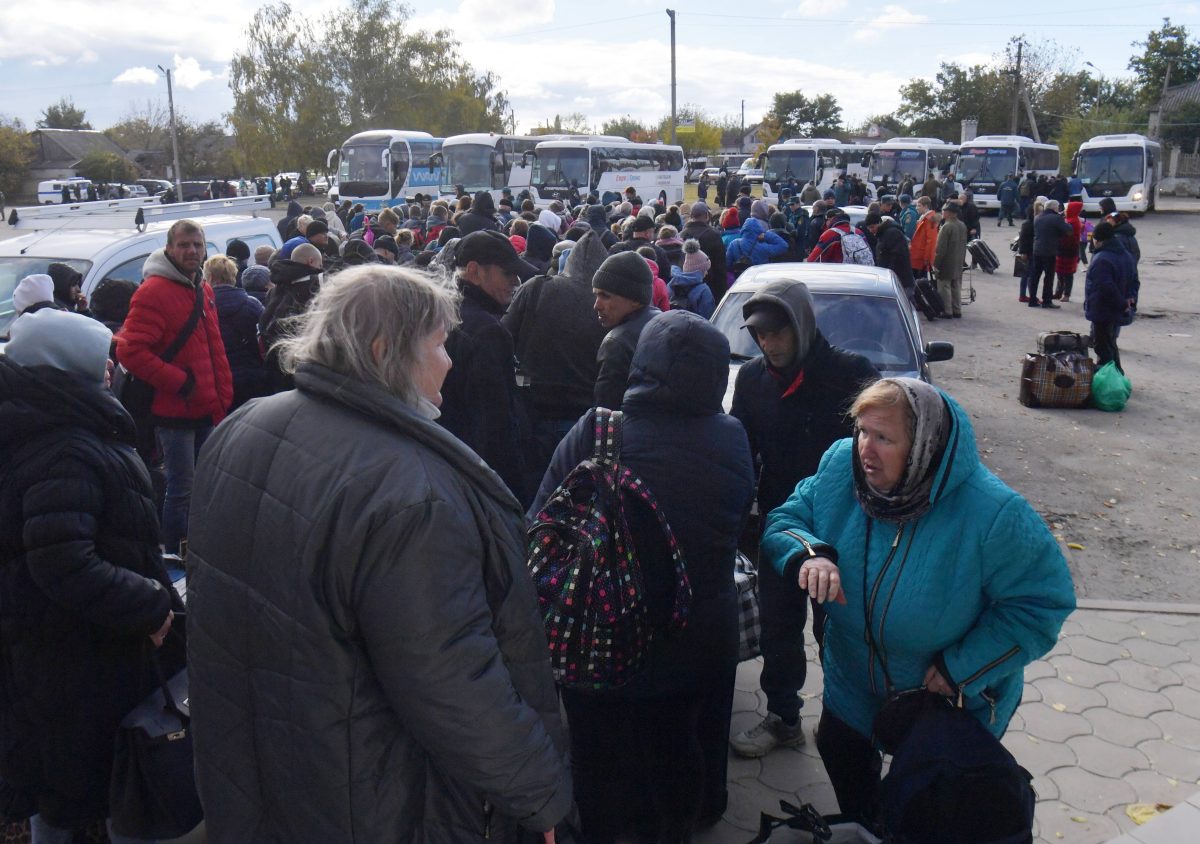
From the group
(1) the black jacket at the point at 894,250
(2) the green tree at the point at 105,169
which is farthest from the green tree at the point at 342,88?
(1) the black jacket at the point at 894,250

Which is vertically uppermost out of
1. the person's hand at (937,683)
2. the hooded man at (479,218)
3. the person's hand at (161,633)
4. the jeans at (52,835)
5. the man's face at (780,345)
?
the hooded man at (479,218)

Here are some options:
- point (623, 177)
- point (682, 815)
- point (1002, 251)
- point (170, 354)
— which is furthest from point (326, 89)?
point (682, 815)

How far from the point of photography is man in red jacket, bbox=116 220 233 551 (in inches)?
201

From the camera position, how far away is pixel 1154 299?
16547 millimetres

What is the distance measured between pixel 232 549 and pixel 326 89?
187 feet

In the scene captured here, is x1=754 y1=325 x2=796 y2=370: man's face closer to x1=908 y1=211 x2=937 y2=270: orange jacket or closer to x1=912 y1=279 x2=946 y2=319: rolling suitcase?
x1=912 y1=279 x2=946 y2=319: rolling suitcase

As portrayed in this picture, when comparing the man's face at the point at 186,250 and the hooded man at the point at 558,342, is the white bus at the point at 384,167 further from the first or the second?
the hooded man at the point at 558,342

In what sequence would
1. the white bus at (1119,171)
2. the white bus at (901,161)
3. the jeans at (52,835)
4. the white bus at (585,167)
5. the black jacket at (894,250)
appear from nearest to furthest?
the jeans at (52,835)
the black jacket at (894,250)
the white bus at (585,167)
the white bus at (1119,171)
the white bus at (901,161)

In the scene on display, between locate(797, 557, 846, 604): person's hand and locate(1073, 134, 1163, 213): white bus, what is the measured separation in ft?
116

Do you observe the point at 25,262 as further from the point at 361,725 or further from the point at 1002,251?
the point at 1002,251

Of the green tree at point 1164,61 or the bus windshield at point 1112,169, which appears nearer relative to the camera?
the bus windshield at point 1112,169

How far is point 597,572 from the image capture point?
2607mm

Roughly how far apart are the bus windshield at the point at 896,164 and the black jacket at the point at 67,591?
119 ft

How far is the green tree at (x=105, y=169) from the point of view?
5550 cm
